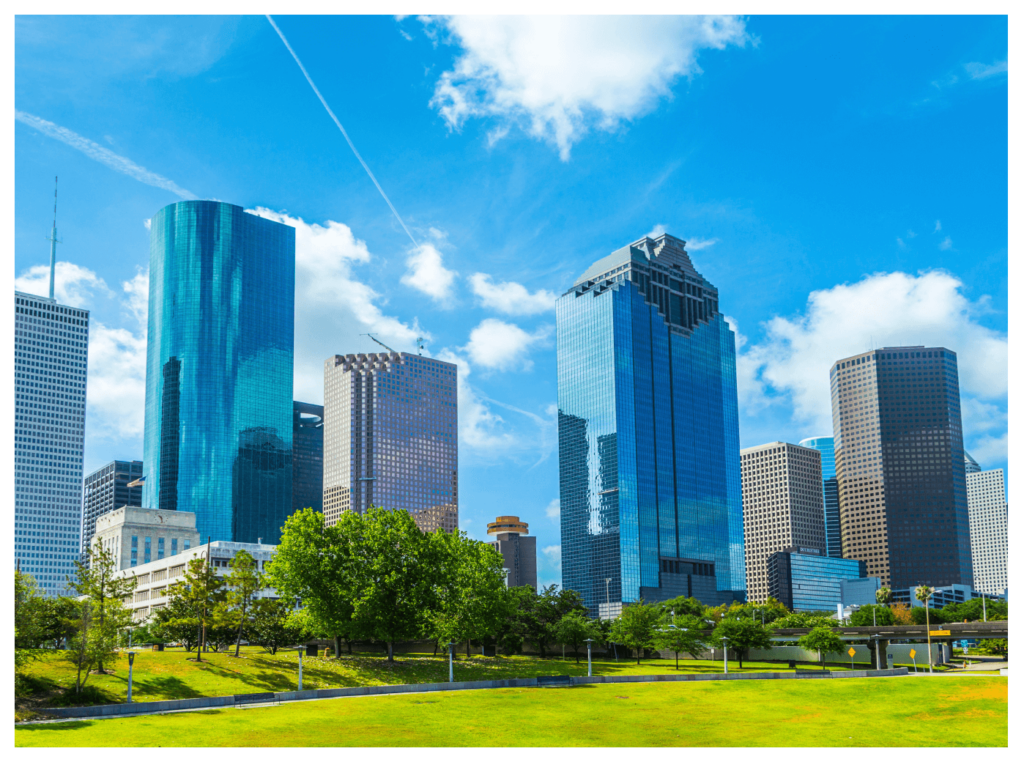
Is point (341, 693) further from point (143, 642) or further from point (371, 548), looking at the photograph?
point (143, 642)

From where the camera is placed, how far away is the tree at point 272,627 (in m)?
62.2

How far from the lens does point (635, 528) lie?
184 m

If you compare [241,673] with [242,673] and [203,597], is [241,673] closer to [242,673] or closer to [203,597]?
[242,673]

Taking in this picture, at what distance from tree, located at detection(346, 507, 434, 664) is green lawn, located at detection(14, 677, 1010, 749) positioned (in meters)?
12.2

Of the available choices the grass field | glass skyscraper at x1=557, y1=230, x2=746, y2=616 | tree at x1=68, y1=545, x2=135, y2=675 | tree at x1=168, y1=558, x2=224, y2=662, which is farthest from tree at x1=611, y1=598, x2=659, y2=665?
glass skyscraper at x1=557, y1=230, x2=746, y2=616

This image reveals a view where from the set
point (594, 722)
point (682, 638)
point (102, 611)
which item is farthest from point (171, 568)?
Result: point (594, 722)

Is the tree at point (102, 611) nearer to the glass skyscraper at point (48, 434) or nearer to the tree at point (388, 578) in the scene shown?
the tree at point (388, 578)

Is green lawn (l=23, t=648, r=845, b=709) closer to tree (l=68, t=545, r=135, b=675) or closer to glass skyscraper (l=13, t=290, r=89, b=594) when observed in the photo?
tree (l=68, t=545, r=135, b=675)

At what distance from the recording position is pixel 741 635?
81250 millimetres

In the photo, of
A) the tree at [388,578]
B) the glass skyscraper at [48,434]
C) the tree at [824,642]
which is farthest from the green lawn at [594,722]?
the glass skyscraper at [48,434]
